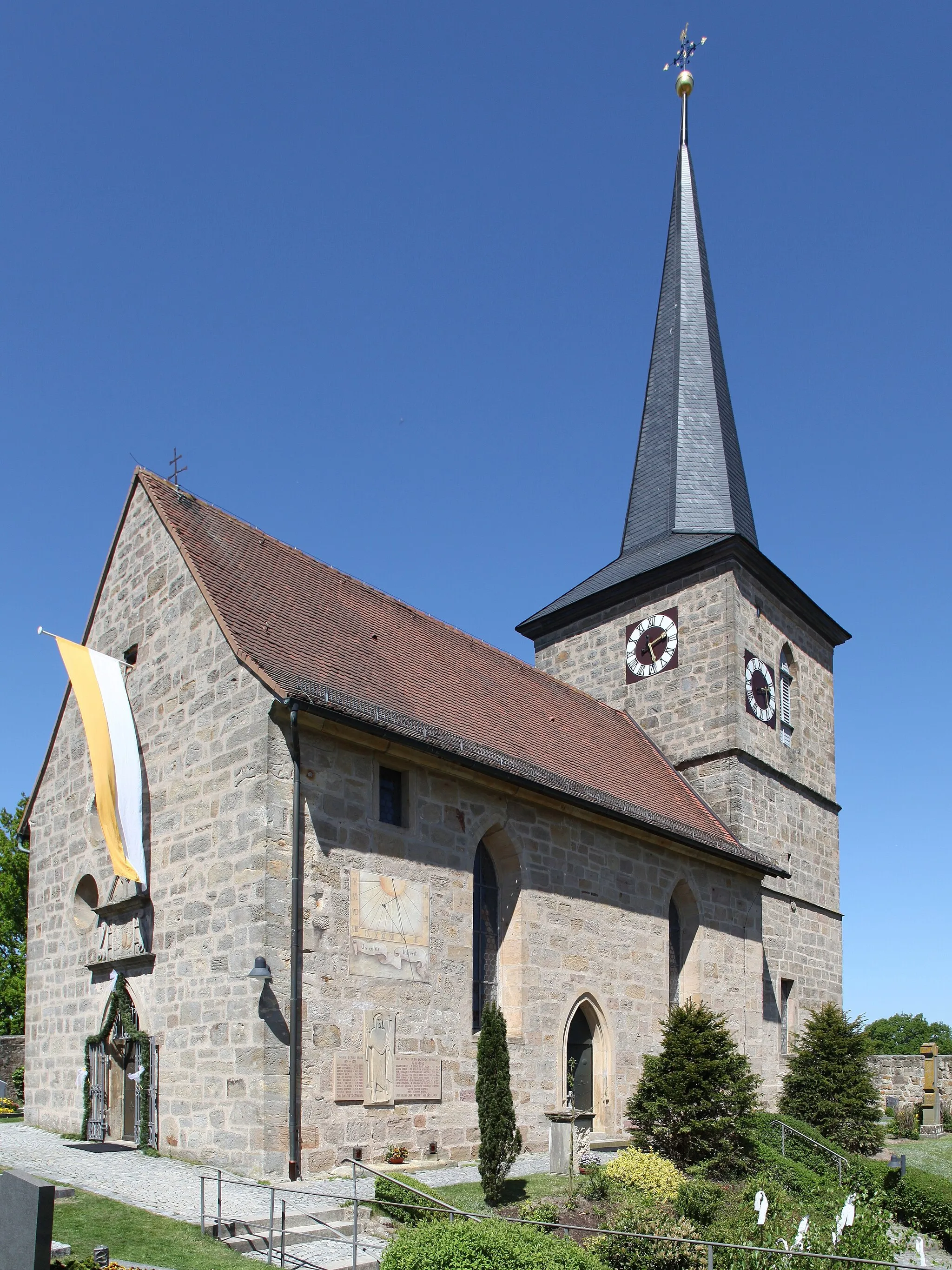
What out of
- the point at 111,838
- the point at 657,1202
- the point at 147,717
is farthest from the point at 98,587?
the point at 657,1202

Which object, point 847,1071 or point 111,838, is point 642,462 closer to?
point 847,1071

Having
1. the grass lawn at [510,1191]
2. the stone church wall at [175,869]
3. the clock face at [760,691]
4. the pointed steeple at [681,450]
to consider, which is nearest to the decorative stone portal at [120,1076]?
the stone church wall at [175,869]

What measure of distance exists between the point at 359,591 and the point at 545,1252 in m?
11.4

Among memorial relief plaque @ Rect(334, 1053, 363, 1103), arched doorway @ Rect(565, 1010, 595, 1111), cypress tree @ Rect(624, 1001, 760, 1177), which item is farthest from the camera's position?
arched doorway @ Rect(565, 1010, 595, 1111)

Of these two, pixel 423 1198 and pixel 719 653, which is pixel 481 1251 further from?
pixel 719 653

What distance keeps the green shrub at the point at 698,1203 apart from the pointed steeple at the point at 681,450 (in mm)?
13839

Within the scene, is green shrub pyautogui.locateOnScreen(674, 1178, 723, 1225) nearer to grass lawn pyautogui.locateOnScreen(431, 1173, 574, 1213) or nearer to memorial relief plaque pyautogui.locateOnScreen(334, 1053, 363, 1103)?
grass lawn pyautogui.locateOnScreen(431, 1173, 574, 1213)

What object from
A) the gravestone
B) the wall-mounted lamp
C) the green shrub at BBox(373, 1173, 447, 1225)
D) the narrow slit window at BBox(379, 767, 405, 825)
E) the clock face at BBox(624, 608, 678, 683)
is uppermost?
the clock face at BBox(624, 608, 678, 683)

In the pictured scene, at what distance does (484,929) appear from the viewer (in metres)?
14.8

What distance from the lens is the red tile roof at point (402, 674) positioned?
13727 millimetres

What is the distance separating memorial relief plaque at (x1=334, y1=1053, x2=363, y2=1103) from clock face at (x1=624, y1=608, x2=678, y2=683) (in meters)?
13.3

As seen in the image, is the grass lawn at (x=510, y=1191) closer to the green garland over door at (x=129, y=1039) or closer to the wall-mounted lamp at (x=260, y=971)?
the wall-mounted lamp at (x=260, y=971)

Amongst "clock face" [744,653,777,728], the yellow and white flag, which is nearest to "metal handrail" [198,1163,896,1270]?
the yellow and white flag

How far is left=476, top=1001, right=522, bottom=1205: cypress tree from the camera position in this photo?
1088 centimetres
